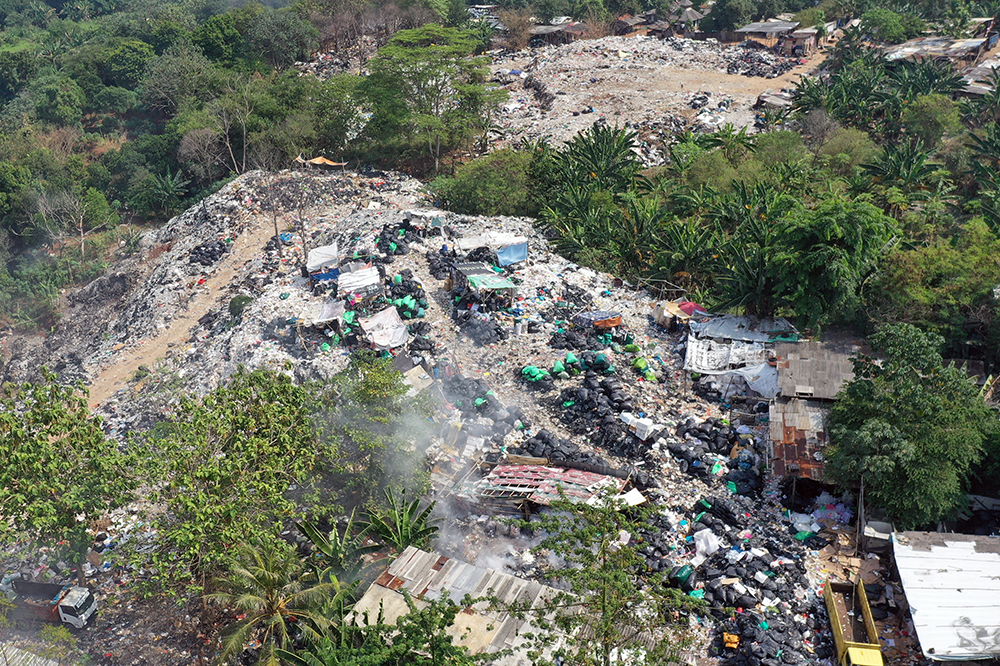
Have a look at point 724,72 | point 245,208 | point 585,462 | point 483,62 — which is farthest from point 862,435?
point 724,72

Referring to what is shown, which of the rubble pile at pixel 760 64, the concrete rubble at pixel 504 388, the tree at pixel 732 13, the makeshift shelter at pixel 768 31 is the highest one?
the tree at pixel 732 13

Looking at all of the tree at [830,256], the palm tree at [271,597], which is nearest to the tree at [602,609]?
the palm tree at [271,597]

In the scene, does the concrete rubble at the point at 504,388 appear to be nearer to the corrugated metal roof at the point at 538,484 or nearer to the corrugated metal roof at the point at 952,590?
the corrugated metal roof at the point at 538,484

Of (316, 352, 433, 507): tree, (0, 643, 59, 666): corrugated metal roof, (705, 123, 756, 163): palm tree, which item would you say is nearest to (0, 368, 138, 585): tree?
(0, 643, 59, 666): corrugated metal roof

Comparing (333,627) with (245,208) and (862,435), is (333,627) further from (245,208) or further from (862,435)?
(245,208)

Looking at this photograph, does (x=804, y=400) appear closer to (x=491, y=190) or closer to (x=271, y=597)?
(x=271, y=597)
